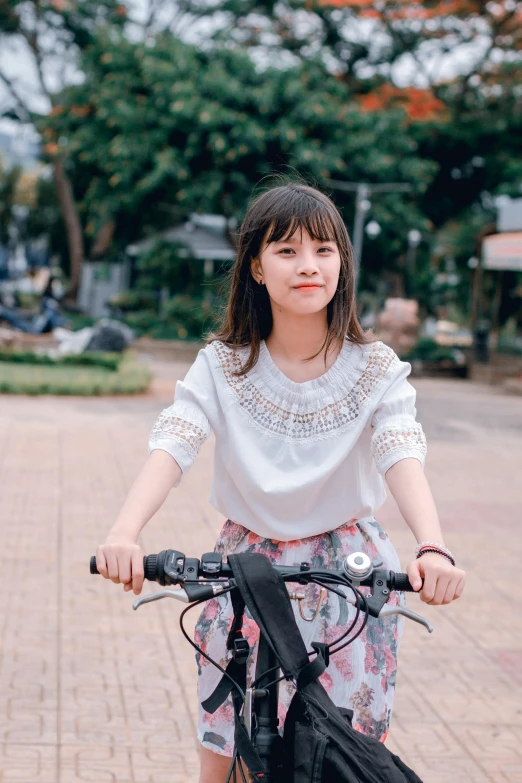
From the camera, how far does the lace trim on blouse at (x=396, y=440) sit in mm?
2203

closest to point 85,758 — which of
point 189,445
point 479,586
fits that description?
point 189,445

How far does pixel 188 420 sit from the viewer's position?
2283 mm

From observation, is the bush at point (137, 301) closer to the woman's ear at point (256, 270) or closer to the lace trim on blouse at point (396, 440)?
the woman's ear at point (256, 270)

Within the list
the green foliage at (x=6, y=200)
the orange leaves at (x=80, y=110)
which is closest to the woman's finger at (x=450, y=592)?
the orange leaves at (x=80, y=110)

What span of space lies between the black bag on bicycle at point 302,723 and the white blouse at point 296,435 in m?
0.41

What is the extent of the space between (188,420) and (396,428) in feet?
1.45

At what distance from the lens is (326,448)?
2291 mm

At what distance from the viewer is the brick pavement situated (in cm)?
378

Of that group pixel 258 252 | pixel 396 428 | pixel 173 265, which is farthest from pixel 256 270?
pixel 173 265

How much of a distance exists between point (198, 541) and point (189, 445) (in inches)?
185

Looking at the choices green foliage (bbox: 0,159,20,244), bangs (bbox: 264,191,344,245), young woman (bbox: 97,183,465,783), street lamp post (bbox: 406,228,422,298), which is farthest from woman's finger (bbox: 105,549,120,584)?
green foliage (bbox: 0,159,20,244)

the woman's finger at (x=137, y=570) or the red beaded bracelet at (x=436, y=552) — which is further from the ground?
the red beaded bracelet at (x=436, y=552)

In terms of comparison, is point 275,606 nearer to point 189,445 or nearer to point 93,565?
point 93,565

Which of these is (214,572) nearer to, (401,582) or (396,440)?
(401,582)
